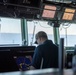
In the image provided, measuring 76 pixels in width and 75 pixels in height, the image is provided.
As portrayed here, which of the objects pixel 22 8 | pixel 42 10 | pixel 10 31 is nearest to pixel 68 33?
pixel 42 10

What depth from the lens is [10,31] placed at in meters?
5.41

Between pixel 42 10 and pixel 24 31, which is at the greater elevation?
pixel 42 10

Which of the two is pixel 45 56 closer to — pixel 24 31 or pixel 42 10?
pixel 42 10

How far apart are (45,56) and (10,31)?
2.38 meters

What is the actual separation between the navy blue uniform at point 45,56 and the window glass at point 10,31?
215 cm

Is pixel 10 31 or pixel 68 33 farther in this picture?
pixel 68 33

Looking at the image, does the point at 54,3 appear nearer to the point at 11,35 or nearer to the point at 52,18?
the point at 52,18

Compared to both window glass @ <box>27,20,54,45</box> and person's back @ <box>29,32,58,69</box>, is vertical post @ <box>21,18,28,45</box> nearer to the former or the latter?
window glass @ <box>27,20,54,45</box>

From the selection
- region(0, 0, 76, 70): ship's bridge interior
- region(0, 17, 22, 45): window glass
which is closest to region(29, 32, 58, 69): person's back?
region(0, 0, 76, 70): ship's bridge interior

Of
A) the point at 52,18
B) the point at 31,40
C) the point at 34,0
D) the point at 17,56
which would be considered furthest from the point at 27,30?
the point at 17,56

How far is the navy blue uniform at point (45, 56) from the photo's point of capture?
3.19 m

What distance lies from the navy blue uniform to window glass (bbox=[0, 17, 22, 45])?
84.5 inches

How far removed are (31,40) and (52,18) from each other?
779 millimetres

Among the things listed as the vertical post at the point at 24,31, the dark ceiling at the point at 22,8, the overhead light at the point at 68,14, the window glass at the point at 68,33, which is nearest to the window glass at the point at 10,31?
the vertical post at the point at 24,31
